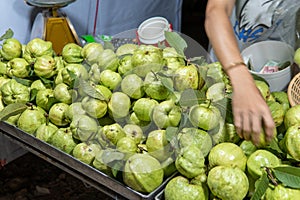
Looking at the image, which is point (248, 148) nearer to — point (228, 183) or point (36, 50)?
point (228, 183)

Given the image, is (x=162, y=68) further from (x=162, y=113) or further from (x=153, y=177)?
(x=153, y=177)

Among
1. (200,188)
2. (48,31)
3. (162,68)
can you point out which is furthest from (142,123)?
(48,31)

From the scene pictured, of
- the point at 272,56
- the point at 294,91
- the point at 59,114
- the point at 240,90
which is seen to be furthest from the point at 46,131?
the point at 272,56

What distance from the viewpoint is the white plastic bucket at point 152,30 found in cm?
253

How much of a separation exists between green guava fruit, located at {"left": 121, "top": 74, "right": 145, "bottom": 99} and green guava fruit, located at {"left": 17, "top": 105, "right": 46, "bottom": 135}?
1.17 ft

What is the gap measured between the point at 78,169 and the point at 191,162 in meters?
0.42

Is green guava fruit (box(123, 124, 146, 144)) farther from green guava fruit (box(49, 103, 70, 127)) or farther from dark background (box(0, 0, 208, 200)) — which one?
dark background (box(0, 0, 208, 200))

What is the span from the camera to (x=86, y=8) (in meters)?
3.08

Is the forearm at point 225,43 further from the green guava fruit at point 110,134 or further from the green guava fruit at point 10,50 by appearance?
the green guava fruit at point 10,50

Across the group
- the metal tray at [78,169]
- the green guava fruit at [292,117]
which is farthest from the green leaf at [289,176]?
the metal tray at [78,169]

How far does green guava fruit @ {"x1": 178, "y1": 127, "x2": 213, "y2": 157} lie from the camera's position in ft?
4.67

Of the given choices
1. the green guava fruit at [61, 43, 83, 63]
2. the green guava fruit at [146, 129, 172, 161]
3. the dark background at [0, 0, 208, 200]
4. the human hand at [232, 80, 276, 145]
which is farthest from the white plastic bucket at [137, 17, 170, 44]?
the human hand at [232, 80, 276, 145]

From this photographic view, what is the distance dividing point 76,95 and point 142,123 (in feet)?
0.97

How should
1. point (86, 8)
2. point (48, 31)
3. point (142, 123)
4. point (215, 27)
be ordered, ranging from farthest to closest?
point (86, 8)
point (48, 31)
point (142, 123)
point (215, 27)
